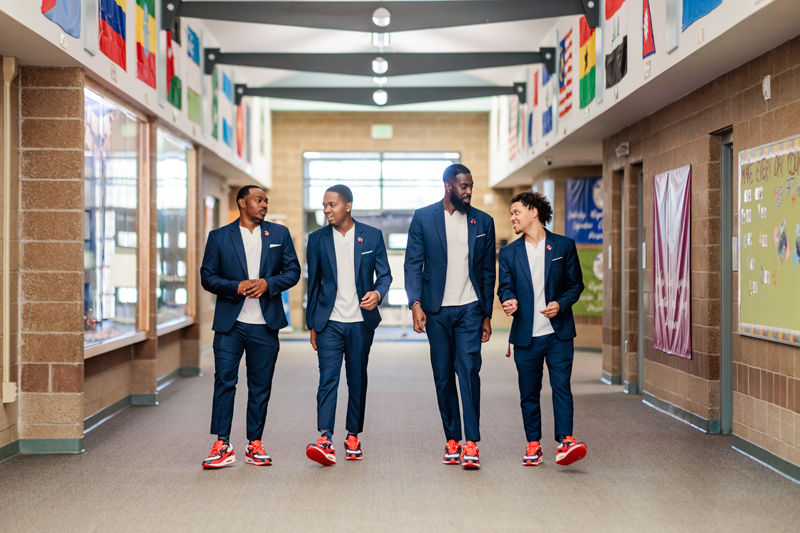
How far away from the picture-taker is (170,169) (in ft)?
26.7

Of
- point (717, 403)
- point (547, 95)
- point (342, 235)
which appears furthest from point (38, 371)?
point (547, 95)

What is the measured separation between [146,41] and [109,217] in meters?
1.52

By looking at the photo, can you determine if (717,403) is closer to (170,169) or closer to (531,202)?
(531,202)

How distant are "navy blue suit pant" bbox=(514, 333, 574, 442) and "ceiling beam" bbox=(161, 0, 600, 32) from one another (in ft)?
12.3

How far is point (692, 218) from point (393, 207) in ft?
32.2

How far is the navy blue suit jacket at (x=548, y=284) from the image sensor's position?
447 centimetres

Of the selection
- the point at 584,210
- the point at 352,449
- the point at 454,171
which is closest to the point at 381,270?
the point at 454,171

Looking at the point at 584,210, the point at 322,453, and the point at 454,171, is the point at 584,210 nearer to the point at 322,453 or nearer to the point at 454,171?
the point at 454,171

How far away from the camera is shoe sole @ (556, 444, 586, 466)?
14.3ft

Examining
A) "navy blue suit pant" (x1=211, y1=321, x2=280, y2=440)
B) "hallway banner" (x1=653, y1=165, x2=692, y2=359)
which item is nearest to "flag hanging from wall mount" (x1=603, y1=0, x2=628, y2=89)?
"hallway banner" (x1=653, y1=165, x2=692, y2=359)

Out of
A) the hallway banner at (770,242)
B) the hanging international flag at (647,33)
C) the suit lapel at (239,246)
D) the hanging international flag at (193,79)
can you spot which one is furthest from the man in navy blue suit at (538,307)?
the hanging international flag at (193,79)

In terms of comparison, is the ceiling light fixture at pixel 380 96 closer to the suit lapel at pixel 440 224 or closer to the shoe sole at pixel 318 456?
the suit lapel at pixel 440 224

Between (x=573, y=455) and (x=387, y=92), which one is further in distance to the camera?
(x=387, y=92)

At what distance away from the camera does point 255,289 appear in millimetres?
4430
